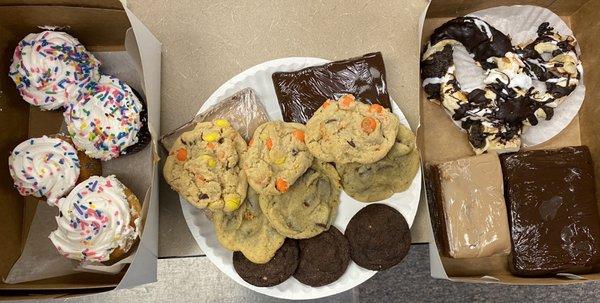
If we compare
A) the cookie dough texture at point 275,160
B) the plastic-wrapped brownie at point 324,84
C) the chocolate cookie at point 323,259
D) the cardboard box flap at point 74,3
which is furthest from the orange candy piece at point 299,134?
the cardboard box flap at point 74,3

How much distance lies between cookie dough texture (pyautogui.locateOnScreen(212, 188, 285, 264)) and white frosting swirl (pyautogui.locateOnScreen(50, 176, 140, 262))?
0.20 metres

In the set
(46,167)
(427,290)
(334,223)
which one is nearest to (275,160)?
(334,223)

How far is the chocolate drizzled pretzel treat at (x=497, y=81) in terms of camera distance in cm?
131

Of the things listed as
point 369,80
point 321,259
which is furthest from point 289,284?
point 369,80

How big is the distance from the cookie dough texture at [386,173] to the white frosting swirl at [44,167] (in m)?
0.68

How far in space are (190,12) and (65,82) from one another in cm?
38

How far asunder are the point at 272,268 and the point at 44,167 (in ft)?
2.01

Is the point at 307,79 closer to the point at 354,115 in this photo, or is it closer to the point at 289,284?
the point at 354,115

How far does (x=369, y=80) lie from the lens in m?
1.26

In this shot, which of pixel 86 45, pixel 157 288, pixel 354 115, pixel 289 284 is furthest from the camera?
pixel 157 288

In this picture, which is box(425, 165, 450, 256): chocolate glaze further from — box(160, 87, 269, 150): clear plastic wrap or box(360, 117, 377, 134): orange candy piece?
box(160, 87, 269, 150): clear plastic wrap

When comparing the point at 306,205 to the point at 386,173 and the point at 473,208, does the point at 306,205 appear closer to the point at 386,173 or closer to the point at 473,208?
Answer: the point at 386,173

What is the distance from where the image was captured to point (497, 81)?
131 centimetres

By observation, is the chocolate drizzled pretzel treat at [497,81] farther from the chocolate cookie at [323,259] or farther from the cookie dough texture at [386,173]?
the chocolate cookie at [323,259]
